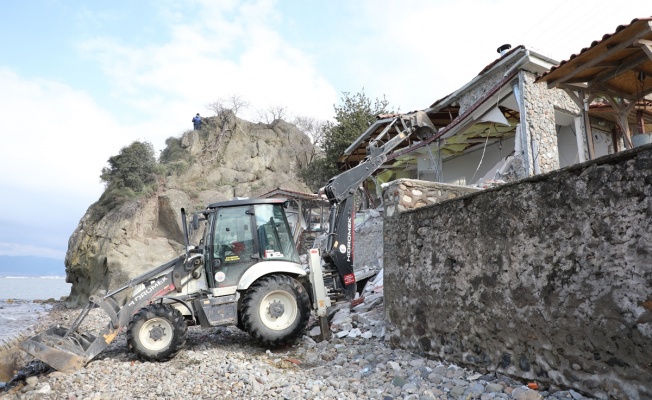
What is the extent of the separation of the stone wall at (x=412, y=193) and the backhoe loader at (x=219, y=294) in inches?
67.4

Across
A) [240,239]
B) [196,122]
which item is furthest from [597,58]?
[196,122]

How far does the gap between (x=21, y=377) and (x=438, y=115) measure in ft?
37.6

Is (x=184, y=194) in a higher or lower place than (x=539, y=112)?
higher

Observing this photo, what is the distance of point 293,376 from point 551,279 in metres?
3.18

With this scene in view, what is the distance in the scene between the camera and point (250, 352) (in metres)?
6.66

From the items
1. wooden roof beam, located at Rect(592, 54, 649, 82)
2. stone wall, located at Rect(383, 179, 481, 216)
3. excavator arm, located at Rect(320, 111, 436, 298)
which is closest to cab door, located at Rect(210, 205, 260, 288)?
excavator arm, located at Rect(320, 111, 436, 298)

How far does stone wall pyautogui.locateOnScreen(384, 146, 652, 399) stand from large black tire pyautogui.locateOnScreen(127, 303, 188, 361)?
3.42 m

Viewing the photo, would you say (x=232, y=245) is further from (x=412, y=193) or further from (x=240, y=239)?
(x=412, y=193)

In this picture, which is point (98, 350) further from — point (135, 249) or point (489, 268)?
point (135, 249)

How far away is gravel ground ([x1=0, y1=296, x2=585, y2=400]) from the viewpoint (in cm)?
416

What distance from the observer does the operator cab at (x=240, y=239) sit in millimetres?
6820

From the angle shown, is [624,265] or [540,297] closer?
[624,265]

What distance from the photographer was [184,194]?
26016 mm

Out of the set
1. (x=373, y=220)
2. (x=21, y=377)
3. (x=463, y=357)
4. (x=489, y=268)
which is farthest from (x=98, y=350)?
(x=373, y=220)
